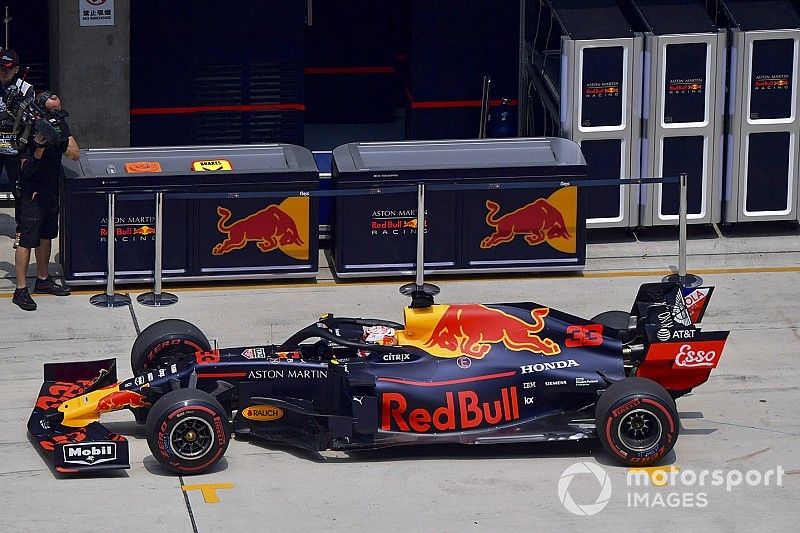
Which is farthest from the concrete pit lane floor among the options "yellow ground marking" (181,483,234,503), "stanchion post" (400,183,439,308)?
"stanchion post" (400,183,439,308)

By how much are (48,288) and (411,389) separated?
196 inches

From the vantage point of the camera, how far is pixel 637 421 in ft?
35.2

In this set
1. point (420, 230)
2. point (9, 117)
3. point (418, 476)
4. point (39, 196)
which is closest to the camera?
point (418, 476)

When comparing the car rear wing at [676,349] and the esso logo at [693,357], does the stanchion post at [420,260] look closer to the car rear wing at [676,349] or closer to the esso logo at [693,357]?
the car rear wing at [676,349]

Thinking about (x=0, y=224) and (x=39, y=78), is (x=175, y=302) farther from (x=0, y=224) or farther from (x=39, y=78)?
(x=39, y=78)

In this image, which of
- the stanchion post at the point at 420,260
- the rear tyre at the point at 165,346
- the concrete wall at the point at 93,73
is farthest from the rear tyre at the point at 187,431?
the concrete wall at the point at 93,73

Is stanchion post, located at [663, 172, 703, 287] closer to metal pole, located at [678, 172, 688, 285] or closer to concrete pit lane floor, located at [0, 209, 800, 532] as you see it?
metal pole, located at [678, 172, 688, 285]

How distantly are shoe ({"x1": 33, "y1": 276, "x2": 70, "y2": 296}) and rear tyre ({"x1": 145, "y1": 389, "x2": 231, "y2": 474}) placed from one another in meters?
4.30

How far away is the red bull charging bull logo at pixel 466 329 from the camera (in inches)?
442

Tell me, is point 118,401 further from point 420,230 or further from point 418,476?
point 420,230

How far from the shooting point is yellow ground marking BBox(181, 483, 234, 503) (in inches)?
406

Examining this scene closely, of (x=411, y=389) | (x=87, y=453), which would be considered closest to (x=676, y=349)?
(x=411, y=389)

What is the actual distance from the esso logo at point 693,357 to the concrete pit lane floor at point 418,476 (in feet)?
2.14

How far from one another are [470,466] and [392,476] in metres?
0.57
